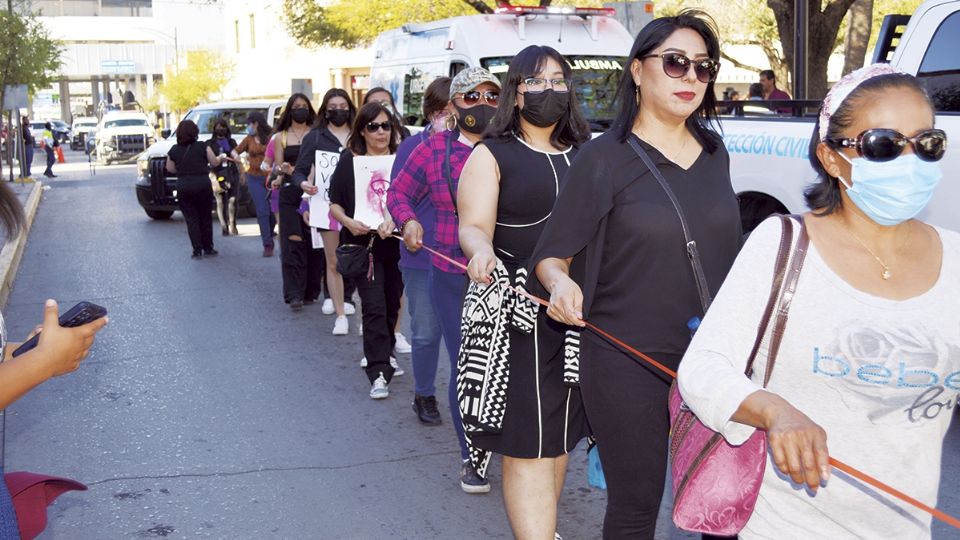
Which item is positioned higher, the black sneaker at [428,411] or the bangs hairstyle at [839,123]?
the bangs hairstyle at [839,123]

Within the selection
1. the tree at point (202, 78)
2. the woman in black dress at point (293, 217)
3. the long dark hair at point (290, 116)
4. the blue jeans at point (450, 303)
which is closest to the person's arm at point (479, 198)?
the blue jeans at point (450, 303)

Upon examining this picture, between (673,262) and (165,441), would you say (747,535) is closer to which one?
(673,262)

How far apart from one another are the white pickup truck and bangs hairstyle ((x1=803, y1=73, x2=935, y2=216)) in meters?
3.50

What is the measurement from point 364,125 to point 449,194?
6.36ft

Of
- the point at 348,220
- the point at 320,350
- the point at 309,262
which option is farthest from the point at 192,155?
the point at 348,220

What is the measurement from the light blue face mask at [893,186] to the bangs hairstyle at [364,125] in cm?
515

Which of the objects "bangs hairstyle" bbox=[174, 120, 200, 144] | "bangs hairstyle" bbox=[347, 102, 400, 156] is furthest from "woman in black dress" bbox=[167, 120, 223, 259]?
"bangs hairstyle" bbox=[347, 102, 400, 156]

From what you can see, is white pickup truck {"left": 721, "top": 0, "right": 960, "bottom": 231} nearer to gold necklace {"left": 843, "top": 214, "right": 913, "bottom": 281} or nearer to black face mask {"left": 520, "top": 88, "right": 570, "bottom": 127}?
black face mask {"left": 520, "top": 88, "right": 570, "bottom": 127}

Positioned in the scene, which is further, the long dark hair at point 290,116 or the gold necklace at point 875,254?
the long dark hair at point 290,116

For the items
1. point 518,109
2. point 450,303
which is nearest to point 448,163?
point 450,303

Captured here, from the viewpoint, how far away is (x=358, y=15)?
28.5 meters

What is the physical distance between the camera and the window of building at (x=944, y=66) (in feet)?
20.5

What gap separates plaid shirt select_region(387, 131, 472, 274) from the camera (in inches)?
212

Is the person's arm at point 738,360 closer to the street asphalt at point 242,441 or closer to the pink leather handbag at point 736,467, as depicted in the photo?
the pink leather handbag at point 736,467
